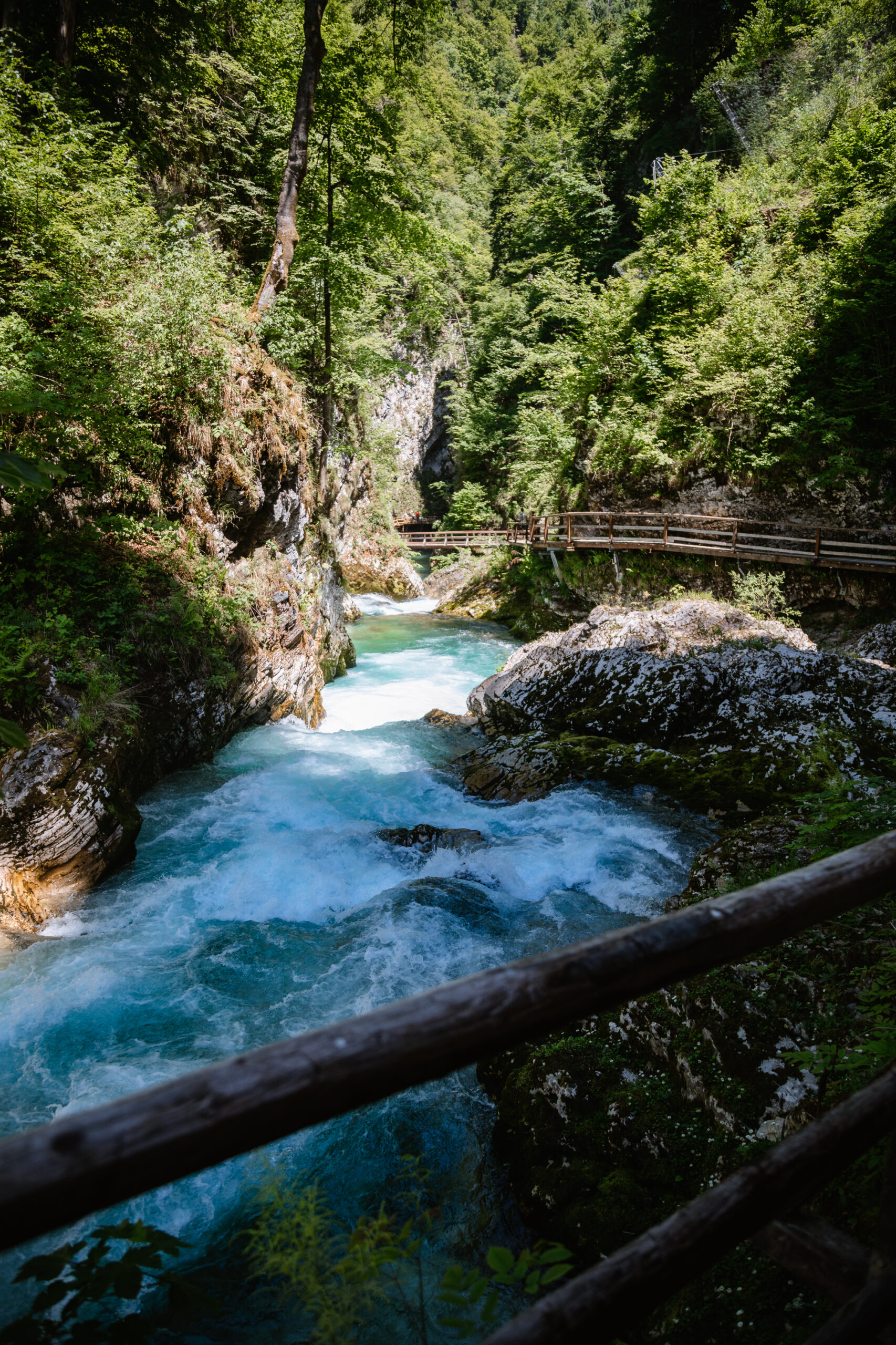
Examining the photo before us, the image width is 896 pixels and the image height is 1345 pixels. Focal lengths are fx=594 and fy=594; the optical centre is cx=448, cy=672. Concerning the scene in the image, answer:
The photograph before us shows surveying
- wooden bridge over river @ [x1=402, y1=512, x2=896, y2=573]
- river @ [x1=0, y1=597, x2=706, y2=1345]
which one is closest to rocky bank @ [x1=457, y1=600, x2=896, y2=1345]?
river @ [x1=0, y1=597, x2=706, y2=1345]

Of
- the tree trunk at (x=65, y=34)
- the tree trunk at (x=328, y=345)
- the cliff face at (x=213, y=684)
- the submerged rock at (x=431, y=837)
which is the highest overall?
the tree trunk at (x=65, y=34)

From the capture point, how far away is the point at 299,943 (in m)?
4.88

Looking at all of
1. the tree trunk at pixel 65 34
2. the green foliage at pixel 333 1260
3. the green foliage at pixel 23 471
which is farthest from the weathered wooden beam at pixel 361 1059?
the tree trunk at pixel 65 34

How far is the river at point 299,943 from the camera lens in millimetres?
2848

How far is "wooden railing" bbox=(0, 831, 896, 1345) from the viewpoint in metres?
0.76

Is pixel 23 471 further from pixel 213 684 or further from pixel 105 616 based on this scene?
pixel 213 684

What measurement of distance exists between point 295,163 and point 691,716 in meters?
11.3

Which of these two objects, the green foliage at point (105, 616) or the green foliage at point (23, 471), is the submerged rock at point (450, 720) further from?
the green foliage at point (23, 471)

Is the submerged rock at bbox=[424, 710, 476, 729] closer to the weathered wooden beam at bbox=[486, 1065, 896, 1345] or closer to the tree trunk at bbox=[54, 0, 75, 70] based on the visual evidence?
the weathered wooden beam at bbox=[486, 1065, 896, 1345]

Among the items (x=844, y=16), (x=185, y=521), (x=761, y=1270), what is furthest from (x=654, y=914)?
(x=844, y=16)

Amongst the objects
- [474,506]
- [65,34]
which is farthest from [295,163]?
[474,506]

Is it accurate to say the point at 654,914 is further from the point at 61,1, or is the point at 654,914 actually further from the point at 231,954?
the point at 61,1

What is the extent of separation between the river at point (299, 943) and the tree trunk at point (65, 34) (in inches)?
410

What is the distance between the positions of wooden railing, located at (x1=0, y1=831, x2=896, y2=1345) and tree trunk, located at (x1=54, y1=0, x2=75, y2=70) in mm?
13140
